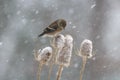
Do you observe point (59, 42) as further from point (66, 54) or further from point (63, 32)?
point (63, 32)

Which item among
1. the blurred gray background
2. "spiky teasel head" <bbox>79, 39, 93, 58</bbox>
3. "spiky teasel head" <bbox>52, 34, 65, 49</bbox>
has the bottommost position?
the blurred gray background

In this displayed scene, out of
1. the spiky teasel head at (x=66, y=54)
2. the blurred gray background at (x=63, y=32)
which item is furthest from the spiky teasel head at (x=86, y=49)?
the blurred gray background at (x=63, y=32)

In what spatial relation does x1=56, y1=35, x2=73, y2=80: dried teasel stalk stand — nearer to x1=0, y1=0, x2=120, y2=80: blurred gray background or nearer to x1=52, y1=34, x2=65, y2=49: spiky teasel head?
x1=52, y1=34, x2=65, y2=49: spiky teasel head

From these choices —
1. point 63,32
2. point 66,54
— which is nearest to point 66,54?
point 66,54

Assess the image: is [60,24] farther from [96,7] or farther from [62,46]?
[96,7]

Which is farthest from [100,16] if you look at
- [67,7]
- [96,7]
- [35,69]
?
[35,69]

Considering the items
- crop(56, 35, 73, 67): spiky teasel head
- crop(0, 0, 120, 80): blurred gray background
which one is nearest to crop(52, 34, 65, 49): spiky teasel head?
crop(56, 35, 73, 67): spiky teasel head

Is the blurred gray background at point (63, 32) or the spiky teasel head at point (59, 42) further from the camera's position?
the blurred gray background at point (63, 32)

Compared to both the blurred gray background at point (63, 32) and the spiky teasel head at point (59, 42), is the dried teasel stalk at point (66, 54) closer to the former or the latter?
the spiky teasel head at point (59, 42)
